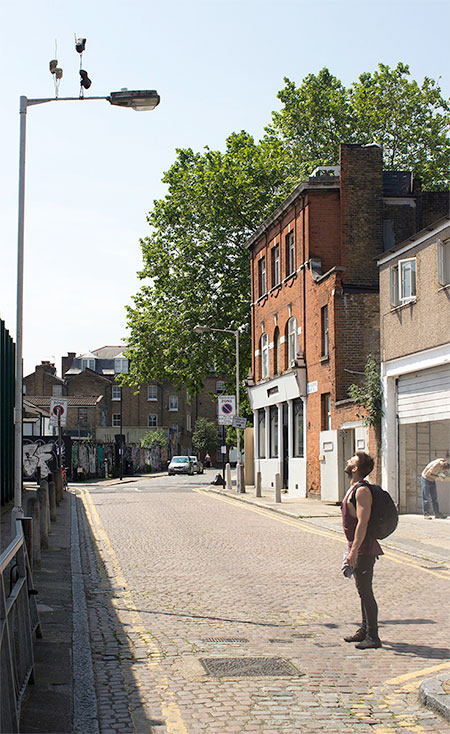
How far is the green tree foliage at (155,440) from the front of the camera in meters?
84.6

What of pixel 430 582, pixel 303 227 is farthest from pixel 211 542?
pixel 303 227

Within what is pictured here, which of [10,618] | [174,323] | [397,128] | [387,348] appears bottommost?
[10,618]

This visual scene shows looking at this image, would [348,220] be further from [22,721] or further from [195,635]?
[22,721]

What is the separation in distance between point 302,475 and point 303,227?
344 inches

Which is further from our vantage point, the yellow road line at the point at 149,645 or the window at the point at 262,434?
the window at the point at 262,434

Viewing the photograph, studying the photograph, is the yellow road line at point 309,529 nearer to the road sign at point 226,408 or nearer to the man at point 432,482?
the man at point 432,482

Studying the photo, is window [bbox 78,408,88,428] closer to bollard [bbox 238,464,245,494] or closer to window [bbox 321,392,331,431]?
bollard [bbox 238,464,245,494]

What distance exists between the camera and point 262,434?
38500mm

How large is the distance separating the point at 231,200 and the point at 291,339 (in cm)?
1095

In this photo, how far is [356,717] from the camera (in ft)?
19.0

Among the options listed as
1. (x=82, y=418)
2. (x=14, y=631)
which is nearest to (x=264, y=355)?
(x=14, y=631)

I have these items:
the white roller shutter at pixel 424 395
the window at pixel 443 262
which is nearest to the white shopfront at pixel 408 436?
the white roller shutter at pixel 424 395

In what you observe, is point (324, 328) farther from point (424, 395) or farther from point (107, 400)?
point (107, 400)

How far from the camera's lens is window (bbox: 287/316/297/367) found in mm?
32444
